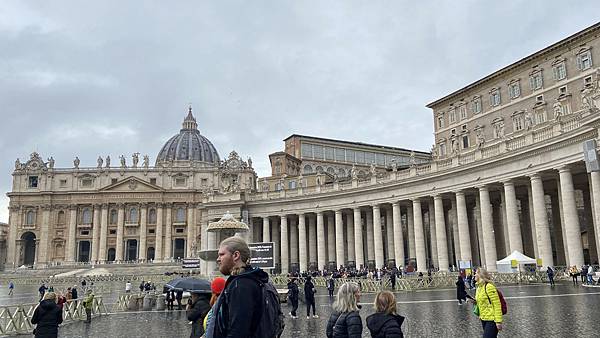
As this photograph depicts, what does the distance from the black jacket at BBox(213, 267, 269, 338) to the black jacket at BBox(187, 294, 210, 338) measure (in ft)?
15.1

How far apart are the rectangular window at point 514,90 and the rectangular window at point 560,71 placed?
15.8 ft

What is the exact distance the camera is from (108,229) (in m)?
112

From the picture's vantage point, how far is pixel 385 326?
19.5 ft

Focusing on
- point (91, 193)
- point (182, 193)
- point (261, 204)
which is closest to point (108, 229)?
point (91, 193)

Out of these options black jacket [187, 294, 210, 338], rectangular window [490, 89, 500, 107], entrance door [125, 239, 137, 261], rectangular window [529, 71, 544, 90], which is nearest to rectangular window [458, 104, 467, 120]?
rectangular window [490, 89, 500, 107]

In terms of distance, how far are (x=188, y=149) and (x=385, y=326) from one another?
14668 cm

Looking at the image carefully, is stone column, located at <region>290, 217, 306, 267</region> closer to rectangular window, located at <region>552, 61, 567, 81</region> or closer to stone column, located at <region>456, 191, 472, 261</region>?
stone column, located at <region>456, 191, 472, 261</region>

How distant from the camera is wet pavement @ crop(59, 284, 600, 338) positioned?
48.6 feet

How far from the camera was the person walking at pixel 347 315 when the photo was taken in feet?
20.6

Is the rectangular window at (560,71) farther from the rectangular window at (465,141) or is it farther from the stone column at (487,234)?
the stone column at (487,234)

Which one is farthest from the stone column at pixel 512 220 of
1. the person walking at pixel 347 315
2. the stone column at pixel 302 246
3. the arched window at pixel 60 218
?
the arched window at pixel 60 218

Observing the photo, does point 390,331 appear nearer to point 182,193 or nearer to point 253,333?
point 253,333

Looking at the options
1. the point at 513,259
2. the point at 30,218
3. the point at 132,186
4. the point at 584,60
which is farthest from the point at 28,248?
the point at 584,60

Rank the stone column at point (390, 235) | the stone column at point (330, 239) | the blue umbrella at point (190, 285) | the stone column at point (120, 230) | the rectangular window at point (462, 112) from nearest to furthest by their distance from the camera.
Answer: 1. the blue umbrella at point (190, 285)
2. the stone column at point (390, 235)
3. the stone column at point (330, 239)
4. the rectangular window at point (462, 112)
5. the stone column at point (120, 230)
